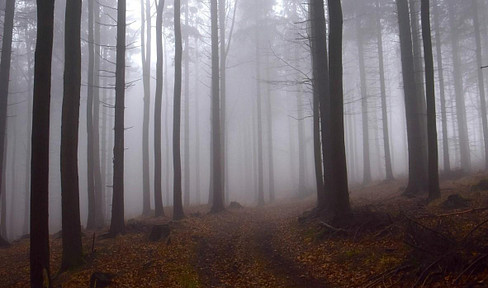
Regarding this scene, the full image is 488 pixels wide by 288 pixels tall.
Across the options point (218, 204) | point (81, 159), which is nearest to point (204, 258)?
point (218, 204)

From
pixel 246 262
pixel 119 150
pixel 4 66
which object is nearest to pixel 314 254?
pixel 246 262

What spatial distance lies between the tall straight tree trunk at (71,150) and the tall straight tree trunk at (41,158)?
6.61ft

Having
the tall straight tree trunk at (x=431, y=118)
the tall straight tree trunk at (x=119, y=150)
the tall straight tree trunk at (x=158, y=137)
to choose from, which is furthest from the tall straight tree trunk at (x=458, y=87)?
the tall straight tree trunk at (x=119, y=150)

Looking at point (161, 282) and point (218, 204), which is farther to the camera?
point (218, 204)

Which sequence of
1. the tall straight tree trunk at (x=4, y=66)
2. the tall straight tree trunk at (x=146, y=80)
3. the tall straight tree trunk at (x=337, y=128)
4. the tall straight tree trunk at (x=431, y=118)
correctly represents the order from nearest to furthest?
the tall straight tree trunk at (x=337, y=128) → the tall straight tree trunk at (x=431, y=118) → the tall straight tree trunk at (x=4, y=66) → the tall straight tree trunk at (x=146, y=80)

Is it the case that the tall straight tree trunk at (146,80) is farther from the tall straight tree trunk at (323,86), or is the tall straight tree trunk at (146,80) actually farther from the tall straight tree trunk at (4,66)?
the tall straight tree trunk at (323,86)

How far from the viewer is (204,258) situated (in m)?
10.1

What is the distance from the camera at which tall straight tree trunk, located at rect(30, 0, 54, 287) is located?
7270 mm

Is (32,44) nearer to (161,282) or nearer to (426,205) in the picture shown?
(161,282)

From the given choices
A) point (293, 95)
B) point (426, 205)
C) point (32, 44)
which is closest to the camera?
point (426, 205)

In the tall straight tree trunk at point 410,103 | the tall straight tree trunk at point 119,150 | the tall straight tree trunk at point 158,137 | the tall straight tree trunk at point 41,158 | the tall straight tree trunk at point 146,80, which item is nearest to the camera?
the tall straight tree trunk at point 41,158

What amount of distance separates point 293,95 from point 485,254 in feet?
106

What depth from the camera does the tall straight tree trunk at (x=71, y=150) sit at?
9398 millimetres

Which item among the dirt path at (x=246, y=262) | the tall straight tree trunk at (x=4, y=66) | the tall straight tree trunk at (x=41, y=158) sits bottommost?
the dirt path at (x=246, y=262)
